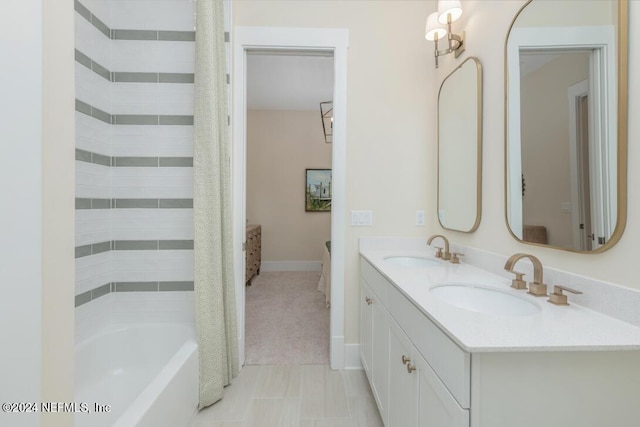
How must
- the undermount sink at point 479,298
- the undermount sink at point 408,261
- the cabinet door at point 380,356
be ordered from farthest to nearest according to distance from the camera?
the undermount sink at point 408,261
the cabinet door at point 380,356
the undermount sink at point 479,298

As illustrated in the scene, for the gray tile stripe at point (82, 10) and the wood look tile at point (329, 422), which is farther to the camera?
the gray tile stripe at point (82, 10)

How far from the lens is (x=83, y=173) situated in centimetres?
173

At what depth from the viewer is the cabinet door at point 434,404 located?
0.77 metres

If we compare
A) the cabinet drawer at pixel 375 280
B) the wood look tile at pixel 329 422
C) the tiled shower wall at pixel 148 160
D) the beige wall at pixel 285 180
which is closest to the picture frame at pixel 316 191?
the beige wall at pixel 285 180

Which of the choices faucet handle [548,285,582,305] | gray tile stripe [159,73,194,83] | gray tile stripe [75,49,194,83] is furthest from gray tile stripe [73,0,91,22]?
faucet handle [548,285,582,305]

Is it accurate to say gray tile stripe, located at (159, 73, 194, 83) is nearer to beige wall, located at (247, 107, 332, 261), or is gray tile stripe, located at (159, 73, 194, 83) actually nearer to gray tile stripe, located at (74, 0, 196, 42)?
gray tile stripe, located at (74, 0, 196, 42)

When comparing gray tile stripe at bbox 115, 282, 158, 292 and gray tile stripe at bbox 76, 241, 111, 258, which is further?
gray tile stripe at bbox 115, 282, 158, 292

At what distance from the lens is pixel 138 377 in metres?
1.81

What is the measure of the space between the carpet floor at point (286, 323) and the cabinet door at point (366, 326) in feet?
1.27

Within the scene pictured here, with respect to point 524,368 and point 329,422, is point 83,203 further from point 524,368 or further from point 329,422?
point 524,368

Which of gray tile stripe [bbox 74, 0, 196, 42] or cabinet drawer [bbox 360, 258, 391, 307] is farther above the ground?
gray tile stripe [bbox 74, 0, 196, 42]

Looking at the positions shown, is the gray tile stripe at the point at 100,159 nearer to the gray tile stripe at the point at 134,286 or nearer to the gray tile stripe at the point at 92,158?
the gray tile stripe at the point at 92,158

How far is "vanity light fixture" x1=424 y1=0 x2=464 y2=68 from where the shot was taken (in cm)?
172

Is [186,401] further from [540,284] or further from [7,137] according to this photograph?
[540,284]
